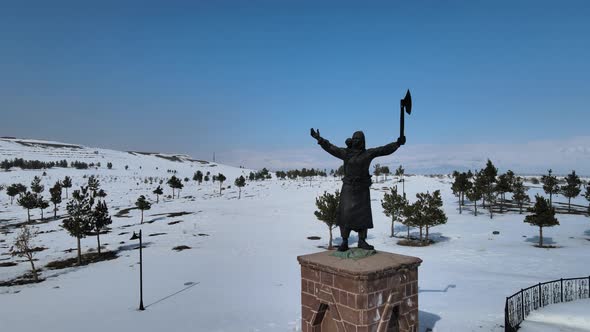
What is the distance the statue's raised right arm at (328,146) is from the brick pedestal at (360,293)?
107 inches

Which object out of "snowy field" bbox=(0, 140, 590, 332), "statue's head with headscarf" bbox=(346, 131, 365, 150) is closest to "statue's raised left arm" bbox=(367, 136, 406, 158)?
"statue's head with headscarf" bbox=(346, 131, 365, 150)

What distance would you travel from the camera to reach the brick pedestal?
7.05 metres

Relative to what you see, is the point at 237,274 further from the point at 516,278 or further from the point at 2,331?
the point at 516,278

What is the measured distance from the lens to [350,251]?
26.7 ft

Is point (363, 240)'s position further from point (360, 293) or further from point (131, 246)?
point (131, 246)

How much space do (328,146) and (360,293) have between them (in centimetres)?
370

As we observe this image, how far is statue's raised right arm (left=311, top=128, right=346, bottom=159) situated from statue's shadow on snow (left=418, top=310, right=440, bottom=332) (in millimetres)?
9622

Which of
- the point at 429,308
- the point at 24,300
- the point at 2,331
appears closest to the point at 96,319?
the point at 2,331

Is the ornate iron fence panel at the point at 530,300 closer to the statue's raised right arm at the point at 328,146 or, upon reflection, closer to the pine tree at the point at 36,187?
the statue's raised right arm at the point at 328,146

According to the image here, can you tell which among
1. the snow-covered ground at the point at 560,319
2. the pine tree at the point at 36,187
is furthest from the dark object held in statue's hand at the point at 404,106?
the pine tree at the point at 36,187

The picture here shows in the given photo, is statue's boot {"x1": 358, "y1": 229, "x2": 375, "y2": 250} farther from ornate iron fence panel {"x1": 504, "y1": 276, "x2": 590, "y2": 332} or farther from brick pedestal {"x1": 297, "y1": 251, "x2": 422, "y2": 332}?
ornate iron fence panel {"x1": 504, "y1": 276, "x2": 590, "y2": 332}

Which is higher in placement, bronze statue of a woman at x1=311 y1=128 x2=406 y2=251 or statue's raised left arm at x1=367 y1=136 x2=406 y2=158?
statue's raised left arm at x1=367 y1=136 x2=406 y2=158

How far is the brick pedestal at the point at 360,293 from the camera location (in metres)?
7.05

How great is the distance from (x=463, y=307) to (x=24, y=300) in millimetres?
26577
